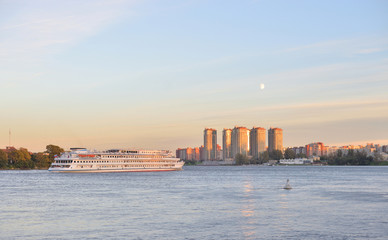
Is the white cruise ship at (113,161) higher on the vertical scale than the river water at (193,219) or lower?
higher

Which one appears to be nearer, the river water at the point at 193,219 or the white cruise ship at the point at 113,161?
the river water at the point at 193,219

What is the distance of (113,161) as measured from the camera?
577ft

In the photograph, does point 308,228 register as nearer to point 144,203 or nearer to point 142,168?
point 144,203

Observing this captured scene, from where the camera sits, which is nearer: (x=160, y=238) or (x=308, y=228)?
(x=160, y=238)

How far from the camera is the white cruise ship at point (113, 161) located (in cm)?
16562

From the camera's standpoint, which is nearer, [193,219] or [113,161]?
[193,219]

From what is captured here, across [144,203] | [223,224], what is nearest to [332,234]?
[223,224]

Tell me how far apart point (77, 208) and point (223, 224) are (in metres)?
19.7

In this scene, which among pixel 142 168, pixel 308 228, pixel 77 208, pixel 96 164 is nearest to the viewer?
pixel 308 228

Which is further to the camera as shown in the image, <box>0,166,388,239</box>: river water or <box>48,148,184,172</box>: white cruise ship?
<box>48,148,184,172</box>: white cruise ship

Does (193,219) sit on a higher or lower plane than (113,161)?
lower

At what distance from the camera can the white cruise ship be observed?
16562 cm

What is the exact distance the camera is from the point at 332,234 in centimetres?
3522

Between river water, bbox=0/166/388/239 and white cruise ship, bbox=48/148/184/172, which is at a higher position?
white cruise ship, bbox=48/148/184/172
